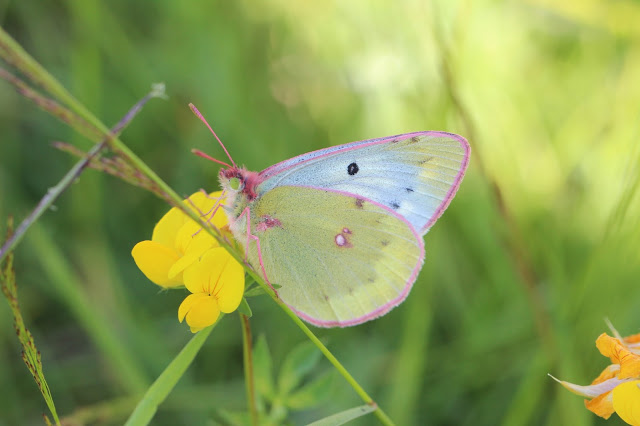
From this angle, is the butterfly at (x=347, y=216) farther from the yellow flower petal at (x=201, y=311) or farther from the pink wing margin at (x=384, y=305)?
the yellow flower petal at (x=201, y=311)

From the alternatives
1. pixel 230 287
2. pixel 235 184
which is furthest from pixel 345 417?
pixel 235 184

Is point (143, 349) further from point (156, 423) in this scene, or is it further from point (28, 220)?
point (28, 220)

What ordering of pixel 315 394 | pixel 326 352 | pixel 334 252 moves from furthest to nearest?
pixel 334 252, pixel 315 394, pixel 326 352

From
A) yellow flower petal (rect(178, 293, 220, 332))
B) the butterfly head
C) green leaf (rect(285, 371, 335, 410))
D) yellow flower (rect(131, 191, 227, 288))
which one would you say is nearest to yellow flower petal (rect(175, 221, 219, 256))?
yellow flower (rect(131, 191, 227, 288))

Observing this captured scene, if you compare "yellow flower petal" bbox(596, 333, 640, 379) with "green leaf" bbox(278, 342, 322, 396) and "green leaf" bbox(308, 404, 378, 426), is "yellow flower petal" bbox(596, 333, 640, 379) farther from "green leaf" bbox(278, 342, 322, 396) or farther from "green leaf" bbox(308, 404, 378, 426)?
"green leaf" bbox(278, 342, 322, 396)

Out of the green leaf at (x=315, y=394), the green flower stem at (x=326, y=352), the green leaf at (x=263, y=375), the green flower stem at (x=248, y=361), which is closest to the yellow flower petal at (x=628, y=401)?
the green flower stem at (x=326, y=352)

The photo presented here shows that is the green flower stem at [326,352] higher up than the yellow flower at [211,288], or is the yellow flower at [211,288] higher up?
the yellow flower at [211,288]

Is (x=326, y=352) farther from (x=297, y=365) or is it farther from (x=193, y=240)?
(x=297, y=365)
